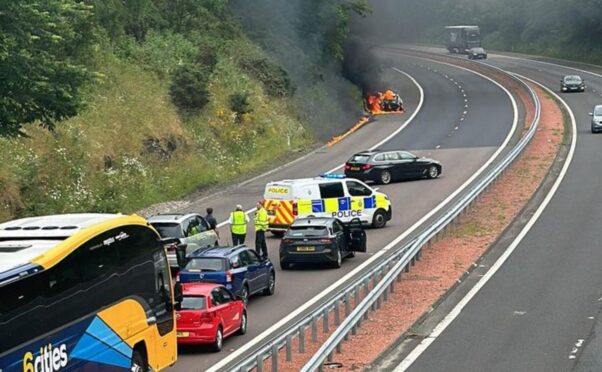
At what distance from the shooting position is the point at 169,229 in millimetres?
30859

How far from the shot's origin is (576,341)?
850 inches

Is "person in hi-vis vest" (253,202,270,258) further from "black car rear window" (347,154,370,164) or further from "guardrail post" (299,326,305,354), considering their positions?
"black car rear window" (347,154,370,164)

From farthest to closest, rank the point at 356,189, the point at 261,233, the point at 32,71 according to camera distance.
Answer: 1. the point at 356,189
2. the point at 261,233
3. the point at 32,71

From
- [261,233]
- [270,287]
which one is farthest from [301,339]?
[261,233]

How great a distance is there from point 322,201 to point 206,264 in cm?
1081

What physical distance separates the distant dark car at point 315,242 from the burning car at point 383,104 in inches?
1701

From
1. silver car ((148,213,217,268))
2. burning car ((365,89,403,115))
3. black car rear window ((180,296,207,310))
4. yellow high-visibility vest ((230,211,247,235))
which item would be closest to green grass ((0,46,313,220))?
silver car ((148,213,217,268))

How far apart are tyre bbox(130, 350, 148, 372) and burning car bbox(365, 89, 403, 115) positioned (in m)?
57.5

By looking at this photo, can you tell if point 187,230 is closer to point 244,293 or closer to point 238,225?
point 238,225

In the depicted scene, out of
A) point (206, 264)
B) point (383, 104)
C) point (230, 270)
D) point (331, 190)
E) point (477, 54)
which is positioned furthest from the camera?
point (477, 54)

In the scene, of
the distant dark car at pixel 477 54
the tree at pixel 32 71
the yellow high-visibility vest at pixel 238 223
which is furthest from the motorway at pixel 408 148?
the distant dark car at pixel 477 54

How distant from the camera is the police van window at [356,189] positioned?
37625mm

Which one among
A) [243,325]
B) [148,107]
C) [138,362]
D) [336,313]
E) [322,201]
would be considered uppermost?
[148,107]

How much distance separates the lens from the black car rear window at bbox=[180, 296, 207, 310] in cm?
2244
